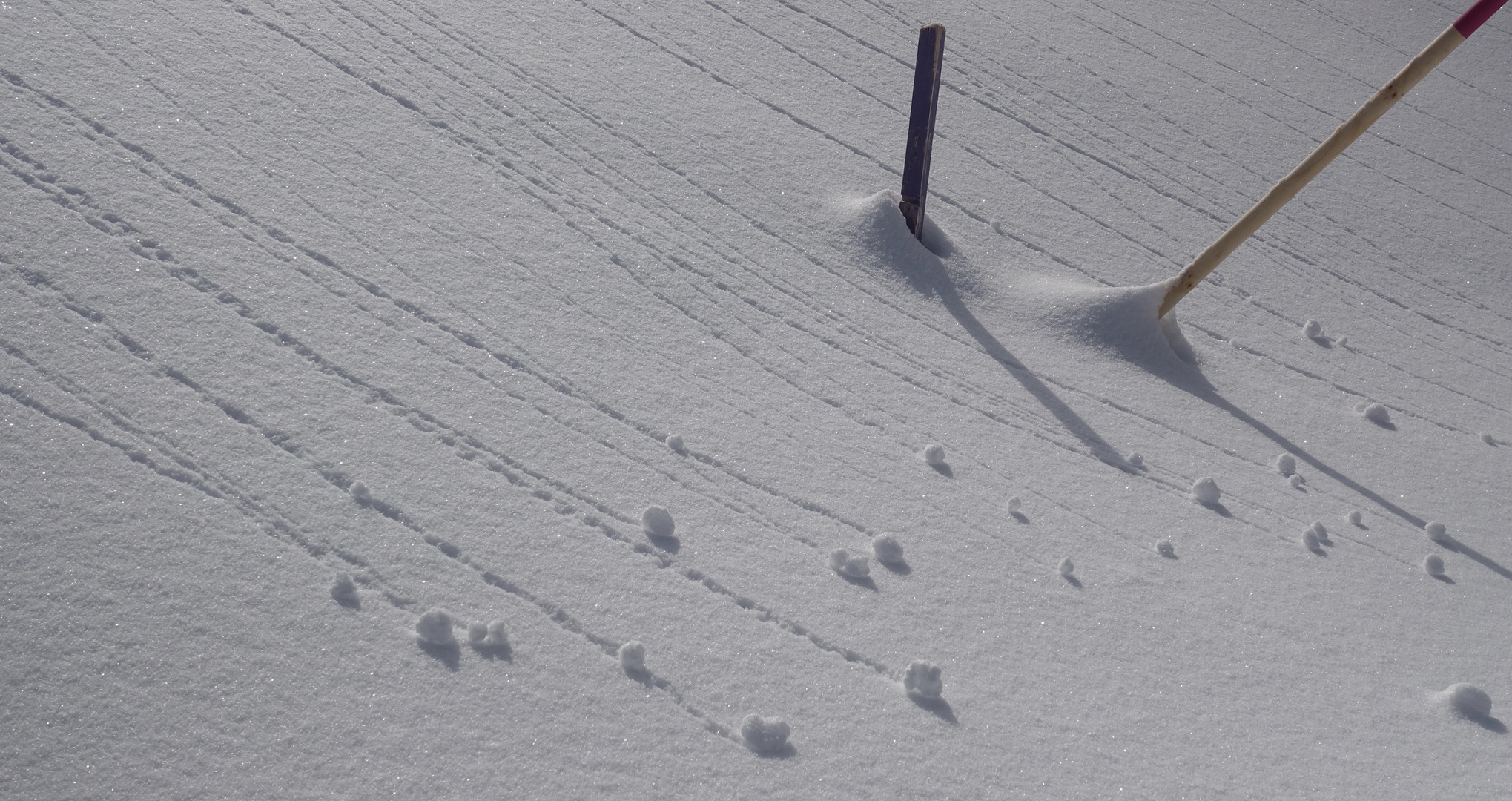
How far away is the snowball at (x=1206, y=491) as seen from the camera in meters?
2.79

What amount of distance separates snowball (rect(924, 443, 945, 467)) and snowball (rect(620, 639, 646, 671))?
1.09 meters

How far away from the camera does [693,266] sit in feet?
10.5

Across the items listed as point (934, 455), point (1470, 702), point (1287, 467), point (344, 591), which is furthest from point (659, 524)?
point (1287, 467)

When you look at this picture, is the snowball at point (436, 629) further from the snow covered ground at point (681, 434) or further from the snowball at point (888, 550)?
the snowball at point (888, 550)

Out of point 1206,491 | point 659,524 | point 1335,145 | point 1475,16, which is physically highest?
point 1475,16

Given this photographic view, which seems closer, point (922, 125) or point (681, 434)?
point (681, 434)

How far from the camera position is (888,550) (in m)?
2.33

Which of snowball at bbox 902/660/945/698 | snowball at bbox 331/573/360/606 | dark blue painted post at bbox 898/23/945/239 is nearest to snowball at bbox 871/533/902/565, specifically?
snowball at bbox 902/660/945/698

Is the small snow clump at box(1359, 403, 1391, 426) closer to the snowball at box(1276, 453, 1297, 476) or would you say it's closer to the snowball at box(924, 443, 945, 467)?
the snowball at box(1276, 453, 1297, 476)

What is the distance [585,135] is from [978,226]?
156 centimetres

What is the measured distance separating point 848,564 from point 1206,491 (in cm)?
121

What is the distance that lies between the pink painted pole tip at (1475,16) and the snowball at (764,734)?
2796mm

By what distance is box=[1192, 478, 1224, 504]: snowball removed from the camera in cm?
279

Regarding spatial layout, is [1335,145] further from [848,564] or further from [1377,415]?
[848,564]
